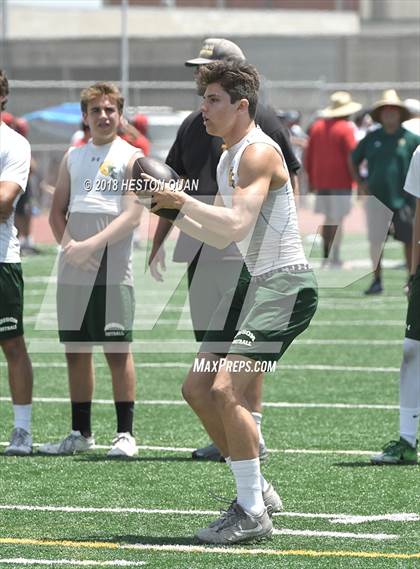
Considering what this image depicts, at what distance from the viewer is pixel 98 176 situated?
26.4 ft

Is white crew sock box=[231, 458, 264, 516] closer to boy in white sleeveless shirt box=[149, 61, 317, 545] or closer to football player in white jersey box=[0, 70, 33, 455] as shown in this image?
boy in white sleeveless shirt box=[149, 61, 317, 545]

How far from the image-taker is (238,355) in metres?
6.02

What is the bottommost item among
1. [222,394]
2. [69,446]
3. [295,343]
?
[295,343]

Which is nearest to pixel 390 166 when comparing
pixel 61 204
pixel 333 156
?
pixel 333 156

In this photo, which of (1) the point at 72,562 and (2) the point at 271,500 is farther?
(2) the point at 271,500

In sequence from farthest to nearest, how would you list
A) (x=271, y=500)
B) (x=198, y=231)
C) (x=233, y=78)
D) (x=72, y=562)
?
(x=271, y=500)
(x=233, y=78)
(x=198, y=231)
(x=72, y=562)

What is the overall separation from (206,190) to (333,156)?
1104cm

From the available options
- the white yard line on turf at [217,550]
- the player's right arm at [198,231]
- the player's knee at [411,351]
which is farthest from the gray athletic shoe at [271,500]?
the player's knee at [411,351]

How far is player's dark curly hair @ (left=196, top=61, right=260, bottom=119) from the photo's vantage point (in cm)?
605

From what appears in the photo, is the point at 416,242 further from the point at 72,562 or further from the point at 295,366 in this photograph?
the point at 295,366

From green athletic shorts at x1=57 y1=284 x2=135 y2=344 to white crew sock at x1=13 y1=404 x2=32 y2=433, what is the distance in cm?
44

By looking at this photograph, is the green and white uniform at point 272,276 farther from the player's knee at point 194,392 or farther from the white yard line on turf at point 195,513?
the white yard line on turf at point 195,513

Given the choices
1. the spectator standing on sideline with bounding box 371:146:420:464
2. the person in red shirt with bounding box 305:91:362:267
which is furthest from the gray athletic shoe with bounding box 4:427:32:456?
the person in red shirt with bounding box 305:91:362:267

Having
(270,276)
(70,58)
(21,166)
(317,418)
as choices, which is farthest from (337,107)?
(70,58)
